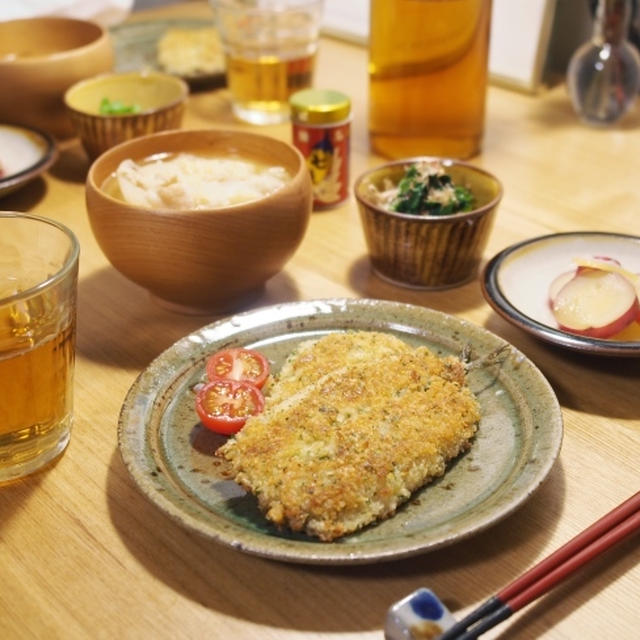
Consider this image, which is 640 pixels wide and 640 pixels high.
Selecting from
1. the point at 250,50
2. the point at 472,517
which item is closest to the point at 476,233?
the point at 472,517

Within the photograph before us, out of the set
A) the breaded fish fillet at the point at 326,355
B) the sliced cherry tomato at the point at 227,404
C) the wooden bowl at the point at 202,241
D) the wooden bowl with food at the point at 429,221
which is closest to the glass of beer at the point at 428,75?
the wooden bowl with food at the point at 429,221

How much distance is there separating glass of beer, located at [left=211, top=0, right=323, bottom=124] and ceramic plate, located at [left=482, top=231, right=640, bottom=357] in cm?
93

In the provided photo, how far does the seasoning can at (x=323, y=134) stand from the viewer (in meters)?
1.60

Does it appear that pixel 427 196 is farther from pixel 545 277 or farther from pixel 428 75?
pixel 428 75

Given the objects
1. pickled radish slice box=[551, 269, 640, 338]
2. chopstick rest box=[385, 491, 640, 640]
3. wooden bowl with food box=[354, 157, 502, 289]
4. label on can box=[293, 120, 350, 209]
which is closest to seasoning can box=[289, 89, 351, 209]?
label on can box=[293, 120, 350, 209]

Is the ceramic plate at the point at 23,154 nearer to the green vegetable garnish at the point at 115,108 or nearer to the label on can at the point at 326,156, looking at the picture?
the green vegetable garnish at the point at 115,108

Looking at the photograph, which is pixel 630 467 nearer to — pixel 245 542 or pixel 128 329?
pixel 245 542

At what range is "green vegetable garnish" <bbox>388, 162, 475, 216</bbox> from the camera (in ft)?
4.58

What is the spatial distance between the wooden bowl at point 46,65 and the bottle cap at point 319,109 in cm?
62

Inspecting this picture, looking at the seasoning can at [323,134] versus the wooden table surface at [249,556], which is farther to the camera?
the seasoning can at [323,134]

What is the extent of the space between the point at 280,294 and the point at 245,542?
25.8 inches

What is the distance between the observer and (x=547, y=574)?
819 mm

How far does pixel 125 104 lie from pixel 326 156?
23.8 inches

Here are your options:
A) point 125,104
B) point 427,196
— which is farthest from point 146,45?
point 427,196
